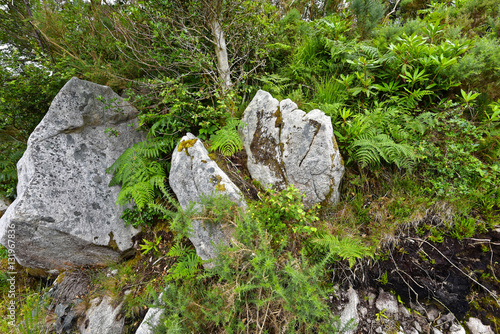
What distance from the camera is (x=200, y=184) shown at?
10.9 ft

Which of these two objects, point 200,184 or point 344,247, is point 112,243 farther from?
point 344,247

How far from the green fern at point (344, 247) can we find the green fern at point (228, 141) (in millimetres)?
1970

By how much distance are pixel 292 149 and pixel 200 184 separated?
5.46ft

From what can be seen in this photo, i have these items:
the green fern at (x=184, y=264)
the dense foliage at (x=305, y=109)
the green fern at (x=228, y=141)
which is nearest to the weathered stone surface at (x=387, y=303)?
the dense foliage at (x=305, y=109)

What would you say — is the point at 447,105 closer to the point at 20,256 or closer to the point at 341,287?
the point at 341,287

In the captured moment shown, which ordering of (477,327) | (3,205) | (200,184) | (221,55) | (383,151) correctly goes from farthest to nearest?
(3,205) → (221,55) → (200,184) → (383,151) → (477,327)

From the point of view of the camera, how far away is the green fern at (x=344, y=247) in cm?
243

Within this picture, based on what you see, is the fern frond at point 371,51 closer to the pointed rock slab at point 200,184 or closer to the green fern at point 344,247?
the green fern at point 344,247

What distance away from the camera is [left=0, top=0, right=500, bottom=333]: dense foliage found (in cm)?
254

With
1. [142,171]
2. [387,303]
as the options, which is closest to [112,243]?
[142,171]

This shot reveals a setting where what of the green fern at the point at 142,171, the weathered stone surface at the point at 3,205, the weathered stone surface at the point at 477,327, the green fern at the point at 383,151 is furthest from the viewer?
the weathered stone surface at the point at 3,205

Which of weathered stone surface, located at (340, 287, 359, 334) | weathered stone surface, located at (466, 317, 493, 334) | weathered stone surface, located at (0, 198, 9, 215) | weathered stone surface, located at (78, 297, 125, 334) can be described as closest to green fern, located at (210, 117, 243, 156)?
weathered stone surface, located at (340, 287, 359, 334)

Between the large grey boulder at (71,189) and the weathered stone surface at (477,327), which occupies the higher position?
the large grey boulder at (71,189)

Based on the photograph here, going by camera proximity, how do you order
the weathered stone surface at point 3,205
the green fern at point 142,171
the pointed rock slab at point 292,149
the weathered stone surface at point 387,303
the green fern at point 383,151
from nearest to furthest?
the weathered stone surface at point 387,303 < the green fern at point 383,151 < the pointed rock slab at point 292,149 < the green fern at point 142,171 < the weathered stone surface at point 3,205
